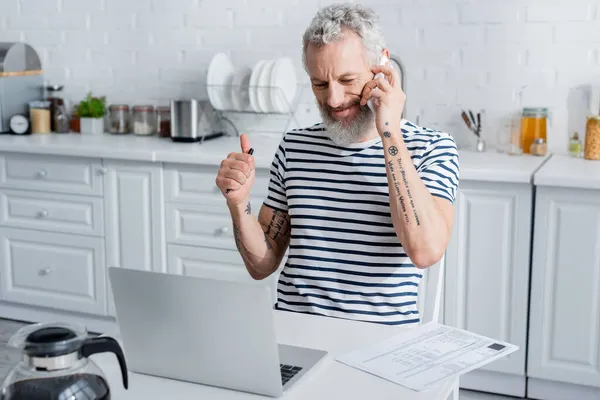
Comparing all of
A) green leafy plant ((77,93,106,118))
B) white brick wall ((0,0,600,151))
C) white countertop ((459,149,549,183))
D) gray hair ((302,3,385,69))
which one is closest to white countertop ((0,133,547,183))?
white countertop ((459,149,549,183))

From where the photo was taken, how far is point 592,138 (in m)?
2.97

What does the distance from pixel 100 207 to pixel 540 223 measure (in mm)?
1789

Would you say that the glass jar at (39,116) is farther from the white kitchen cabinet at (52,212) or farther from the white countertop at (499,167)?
the white countertop at (499,167)

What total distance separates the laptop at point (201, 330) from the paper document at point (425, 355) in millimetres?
138

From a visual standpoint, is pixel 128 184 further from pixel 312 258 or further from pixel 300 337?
pixel 300 337

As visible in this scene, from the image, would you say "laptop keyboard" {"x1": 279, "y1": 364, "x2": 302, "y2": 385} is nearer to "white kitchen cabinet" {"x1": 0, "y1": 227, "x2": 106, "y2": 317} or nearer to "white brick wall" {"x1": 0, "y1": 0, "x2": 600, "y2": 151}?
"white brick wall" {"x1": 0, "y1": 0, "x2": 600, "y2": 151}

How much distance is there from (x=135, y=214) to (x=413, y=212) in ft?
6.32

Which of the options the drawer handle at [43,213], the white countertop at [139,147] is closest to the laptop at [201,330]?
the white countertop at [139,147]

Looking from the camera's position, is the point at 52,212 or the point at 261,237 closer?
the point at 261,237

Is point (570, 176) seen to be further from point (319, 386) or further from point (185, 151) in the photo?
point (319, 386)

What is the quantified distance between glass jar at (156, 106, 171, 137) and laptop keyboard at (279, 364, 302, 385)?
246 cm

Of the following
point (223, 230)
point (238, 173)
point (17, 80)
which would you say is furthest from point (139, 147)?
point (238, 173)

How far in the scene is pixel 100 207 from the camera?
11.3 feet

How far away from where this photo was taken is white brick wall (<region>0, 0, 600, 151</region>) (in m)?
3.13
